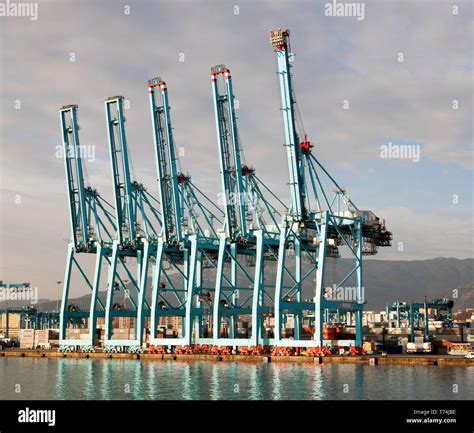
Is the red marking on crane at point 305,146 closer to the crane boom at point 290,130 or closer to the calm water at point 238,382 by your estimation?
the crane boom at point 290,130

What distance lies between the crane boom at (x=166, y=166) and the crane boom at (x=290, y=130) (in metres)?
15.8

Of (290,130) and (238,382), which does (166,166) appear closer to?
(290,130)

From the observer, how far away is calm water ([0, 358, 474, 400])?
44969 millimetres

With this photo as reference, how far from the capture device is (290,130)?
7388cm

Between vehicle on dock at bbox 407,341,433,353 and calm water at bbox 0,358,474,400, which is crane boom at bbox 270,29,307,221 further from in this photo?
vehicle on dock at bbox 407,341,433,353

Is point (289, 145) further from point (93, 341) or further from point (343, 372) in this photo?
point (93, 341)

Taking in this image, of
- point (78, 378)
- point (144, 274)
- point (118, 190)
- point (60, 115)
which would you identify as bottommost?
point (78, 378)

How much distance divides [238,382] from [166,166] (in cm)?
3991

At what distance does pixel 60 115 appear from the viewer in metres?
92.1

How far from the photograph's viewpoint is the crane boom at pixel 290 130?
242ft
